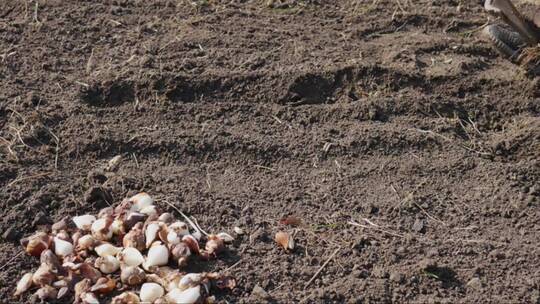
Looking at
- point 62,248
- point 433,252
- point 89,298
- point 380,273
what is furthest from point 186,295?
point 433,252

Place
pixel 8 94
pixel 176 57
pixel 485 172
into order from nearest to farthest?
1. pixel 485 172
2. pixel 8 94
3. pixel 176 57

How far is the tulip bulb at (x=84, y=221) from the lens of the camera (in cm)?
302

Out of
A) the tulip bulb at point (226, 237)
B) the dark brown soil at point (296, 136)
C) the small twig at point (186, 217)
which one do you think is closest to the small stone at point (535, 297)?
the dark brown soil at point (296, 136)

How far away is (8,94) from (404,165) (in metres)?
1.82

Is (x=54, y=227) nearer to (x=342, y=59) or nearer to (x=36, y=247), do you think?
(x=36, y=247)

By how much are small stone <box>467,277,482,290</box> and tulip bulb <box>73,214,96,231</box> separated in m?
1.37

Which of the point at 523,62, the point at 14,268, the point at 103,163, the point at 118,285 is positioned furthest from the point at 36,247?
the point at 523,62

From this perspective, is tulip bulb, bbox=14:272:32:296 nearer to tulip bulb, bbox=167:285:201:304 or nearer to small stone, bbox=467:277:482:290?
tulip bulb, bbox=167:285:201:304

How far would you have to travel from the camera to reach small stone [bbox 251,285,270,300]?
8.96ft

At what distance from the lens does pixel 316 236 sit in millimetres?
3014

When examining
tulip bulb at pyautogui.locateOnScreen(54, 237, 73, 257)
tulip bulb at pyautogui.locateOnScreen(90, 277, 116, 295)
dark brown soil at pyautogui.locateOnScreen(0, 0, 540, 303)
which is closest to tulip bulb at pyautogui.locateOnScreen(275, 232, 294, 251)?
dark brown soil at pyautogui.locateOnScreen(0, 0, 540, 303)

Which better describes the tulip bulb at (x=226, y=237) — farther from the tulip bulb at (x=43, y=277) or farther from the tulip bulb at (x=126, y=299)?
the tulip bulb at (x=43, y=277)

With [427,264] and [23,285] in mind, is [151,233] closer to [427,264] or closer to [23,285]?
[23,285]

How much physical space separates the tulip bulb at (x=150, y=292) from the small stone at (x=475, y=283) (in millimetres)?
1047
